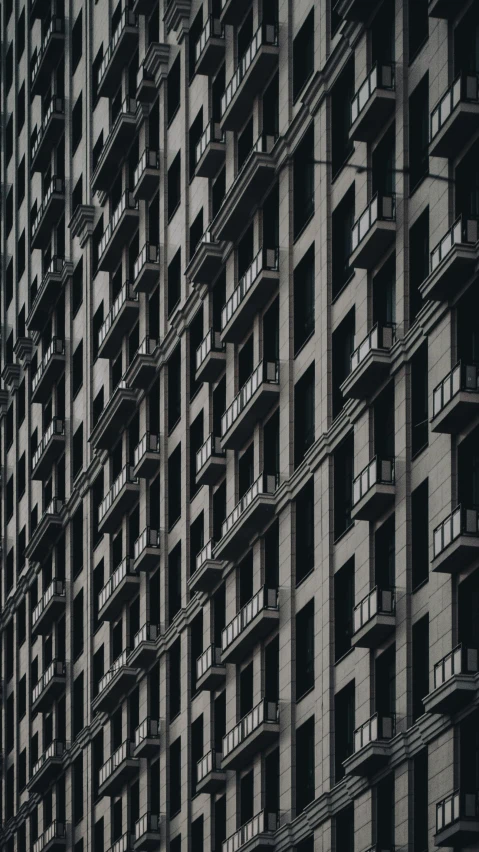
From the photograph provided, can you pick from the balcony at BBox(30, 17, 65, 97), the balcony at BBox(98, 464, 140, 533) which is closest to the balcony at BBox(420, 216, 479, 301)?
the balcony at BBox(98, 464, 140, 533)

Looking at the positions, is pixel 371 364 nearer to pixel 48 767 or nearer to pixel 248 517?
pixel 248 517

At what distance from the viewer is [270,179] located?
64.5 metres

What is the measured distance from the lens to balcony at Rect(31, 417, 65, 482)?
89.0 m

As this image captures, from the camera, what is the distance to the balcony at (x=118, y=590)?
249 feet

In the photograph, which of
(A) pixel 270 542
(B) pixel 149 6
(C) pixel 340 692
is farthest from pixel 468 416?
(B) pixel 149 6

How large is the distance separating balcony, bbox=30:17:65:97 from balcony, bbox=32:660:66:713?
82.5 ft

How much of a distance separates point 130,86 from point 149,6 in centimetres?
355

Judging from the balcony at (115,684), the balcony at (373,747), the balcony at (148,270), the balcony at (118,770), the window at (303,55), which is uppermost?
the balcony at (148,270)

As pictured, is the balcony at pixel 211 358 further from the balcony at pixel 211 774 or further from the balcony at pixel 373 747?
the balcony at pixel 373 747

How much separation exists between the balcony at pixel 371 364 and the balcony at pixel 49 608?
34538 millimetres

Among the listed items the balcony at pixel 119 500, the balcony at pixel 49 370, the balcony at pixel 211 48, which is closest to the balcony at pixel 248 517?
the balcony at pixel 119 500

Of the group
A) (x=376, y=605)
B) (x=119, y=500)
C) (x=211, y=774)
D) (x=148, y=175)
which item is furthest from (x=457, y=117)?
(x=119, y=500)

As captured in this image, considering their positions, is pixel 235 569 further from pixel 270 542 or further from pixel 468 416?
pixel 468 416

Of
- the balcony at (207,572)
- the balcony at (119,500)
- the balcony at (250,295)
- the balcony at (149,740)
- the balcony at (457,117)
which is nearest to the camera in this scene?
the balcony at (457,117)
